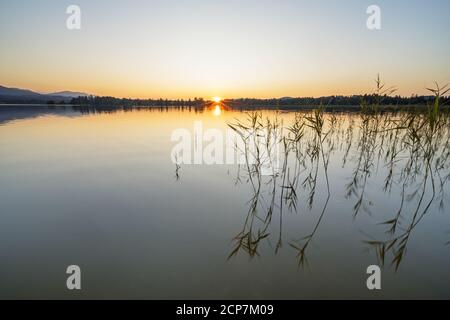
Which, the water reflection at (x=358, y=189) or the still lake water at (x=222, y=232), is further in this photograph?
the water reflection at (x=358, y=189)

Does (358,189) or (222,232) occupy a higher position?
(358,189)

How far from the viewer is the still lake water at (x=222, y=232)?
8.18ft

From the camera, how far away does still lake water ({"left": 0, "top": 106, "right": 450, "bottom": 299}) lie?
8.18 ft

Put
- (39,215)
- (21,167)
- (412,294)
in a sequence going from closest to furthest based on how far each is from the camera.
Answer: (412,294)
(39,215)
(21,167)

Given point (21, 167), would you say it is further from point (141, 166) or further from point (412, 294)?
point (412, 294)

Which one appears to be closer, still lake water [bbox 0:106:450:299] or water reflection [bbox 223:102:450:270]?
still lake water [bbox 0:106:450:299]

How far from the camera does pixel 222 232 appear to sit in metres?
3.52

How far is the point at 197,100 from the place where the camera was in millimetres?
148125

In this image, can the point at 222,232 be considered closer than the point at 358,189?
Yes

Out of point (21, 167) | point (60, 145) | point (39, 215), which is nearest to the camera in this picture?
point (39, 215)
